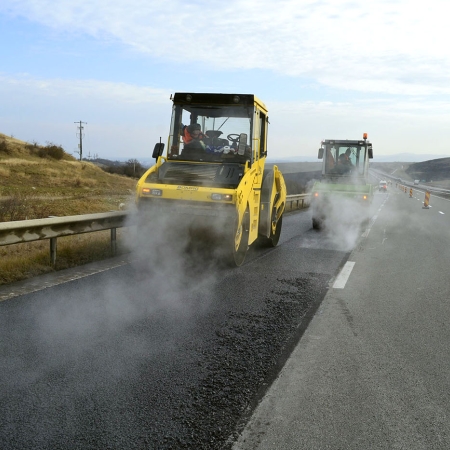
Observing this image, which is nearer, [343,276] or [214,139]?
[343,276]

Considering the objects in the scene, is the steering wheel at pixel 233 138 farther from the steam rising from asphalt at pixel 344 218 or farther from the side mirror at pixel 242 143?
the steam rising from asphalt at pixel 344 218

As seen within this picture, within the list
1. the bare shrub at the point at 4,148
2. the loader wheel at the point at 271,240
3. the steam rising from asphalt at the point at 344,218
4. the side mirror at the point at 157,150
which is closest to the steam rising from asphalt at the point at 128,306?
the side mirror at the point at 157,150

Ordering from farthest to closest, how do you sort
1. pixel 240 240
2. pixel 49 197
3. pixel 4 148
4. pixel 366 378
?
pixel 4 148, pixel 49 197, pixel 240 240, pixel 366 378

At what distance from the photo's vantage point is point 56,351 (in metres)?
4.42

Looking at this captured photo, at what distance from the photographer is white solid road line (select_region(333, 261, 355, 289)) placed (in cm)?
760

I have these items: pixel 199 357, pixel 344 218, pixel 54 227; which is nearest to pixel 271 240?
pixel 54 227

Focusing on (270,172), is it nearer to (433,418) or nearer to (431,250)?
(431,250)

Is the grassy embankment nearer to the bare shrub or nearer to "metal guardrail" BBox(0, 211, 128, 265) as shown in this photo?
the bare shrub

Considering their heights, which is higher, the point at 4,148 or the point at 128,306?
the point at 4,148

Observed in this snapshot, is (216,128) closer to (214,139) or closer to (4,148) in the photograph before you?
(214,139)

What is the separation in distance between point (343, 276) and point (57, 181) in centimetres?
3647

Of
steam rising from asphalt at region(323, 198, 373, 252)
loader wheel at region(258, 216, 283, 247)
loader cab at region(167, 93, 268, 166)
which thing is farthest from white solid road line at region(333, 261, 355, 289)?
→ steam rising from asphalt at region(323, 198, 373, 252)

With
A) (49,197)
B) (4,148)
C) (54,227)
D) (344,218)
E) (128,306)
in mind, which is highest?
(4,148)

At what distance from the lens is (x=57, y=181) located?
41344 millimetres
